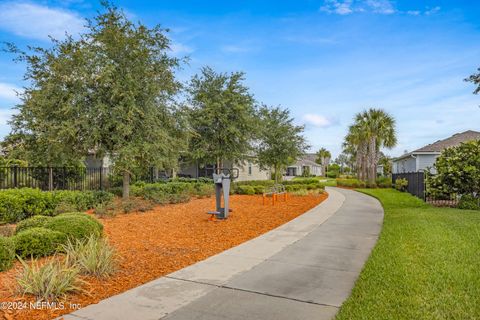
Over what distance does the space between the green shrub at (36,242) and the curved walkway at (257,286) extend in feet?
7.80

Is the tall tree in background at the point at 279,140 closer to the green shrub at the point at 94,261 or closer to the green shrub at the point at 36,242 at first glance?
the green shrub at the point at 36,242

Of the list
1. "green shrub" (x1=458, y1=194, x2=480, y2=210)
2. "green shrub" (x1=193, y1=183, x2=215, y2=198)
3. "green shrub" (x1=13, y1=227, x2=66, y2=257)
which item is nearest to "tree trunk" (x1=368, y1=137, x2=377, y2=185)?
"green shrub" (x1=458, y1=194, x2=480, y2=210)

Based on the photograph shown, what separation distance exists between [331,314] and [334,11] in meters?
11.4

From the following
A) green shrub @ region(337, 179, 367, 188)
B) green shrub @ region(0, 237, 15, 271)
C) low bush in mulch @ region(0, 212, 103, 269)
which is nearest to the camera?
green shrub @ region(0, 237, 15, 271)

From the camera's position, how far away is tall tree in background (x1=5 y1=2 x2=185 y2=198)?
1194 cm

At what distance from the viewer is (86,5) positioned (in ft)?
37.9

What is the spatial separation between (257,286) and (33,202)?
848 centimetres

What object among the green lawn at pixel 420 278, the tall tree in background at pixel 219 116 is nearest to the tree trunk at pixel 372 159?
the tall tree in background at pixel 219 116

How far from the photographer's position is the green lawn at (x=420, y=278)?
3.50 meters

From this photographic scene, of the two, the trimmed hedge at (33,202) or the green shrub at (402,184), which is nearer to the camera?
the trimmed hedge at (33,202)

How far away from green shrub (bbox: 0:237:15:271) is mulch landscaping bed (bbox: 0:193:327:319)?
5.2 inches

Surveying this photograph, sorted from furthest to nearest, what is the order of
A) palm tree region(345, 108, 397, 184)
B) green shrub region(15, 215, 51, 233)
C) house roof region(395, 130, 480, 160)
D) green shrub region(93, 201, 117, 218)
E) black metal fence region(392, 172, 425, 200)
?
palm tree region(345, 108, 397, 184) < house roof region(395, 130, 480, 160) < black metal fence region(392, 172, 425, 200) < green shrub region(93, 201, 117, 218) < green shrub region(15, 215, 51, 233)

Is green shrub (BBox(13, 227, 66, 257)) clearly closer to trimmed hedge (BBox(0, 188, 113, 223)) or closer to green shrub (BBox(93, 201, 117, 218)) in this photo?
trimmed hedge (BBox(0, 188, 113, 223))

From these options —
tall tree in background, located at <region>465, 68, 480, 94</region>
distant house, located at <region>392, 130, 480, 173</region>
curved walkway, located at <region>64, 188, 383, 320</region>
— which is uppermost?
tall tree in background, located at <region>465, 68, 480, 94</region>
